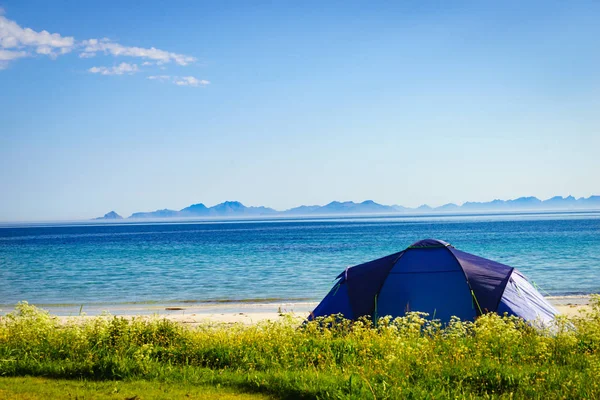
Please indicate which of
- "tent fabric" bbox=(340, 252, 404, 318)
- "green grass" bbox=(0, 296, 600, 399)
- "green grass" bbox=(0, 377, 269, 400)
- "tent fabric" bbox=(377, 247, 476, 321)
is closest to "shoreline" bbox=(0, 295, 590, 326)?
"tent fabric" bbox=(340, 252, 404, 318)

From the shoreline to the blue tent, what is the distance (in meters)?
7.96

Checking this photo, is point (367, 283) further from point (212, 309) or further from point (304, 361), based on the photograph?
point (212, 309)

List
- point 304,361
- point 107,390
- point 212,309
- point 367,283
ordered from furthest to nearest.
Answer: point 212,309, point 367,283, point 304,361, point 107,390

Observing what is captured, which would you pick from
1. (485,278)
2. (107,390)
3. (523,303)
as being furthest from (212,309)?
(107,390)

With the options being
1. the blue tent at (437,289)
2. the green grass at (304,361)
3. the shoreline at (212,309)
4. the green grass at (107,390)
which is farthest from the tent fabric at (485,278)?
the shoreline at (212,309)

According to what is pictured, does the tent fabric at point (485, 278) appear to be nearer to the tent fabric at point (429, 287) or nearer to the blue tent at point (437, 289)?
the blue tent at point (437, 289)

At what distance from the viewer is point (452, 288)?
12.8 m

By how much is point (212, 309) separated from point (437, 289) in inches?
576

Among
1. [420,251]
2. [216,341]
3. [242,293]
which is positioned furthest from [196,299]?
[216,341]

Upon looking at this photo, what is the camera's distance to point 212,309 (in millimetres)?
24938

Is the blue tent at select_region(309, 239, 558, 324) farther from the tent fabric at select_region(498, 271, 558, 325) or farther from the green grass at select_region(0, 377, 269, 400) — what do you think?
the green grass at select_region(0, 377, 269, 400)

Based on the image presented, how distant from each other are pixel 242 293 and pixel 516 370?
24146mm

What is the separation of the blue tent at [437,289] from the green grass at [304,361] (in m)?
2.55

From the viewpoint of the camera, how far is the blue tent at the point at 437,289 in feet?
41.5
